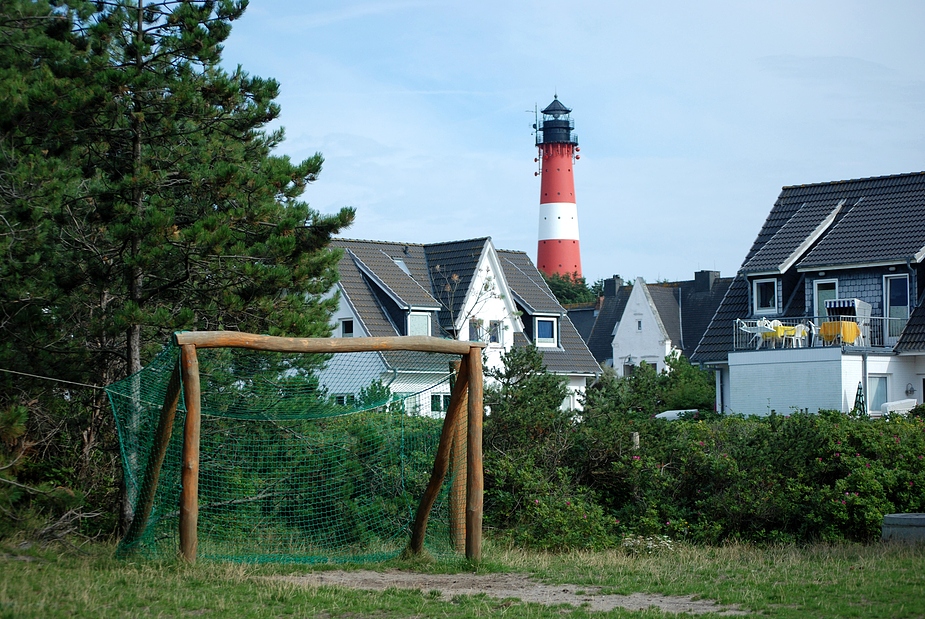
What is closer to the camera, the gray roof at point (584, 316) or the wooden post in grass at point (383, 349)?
the wooden post in grass at point (383, 349)

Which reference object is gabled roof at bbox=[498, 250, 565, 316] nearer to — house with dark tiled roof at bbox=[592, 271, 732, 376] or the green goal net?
house with dark tiled roof at bbox=[592, 271, 732, 376]

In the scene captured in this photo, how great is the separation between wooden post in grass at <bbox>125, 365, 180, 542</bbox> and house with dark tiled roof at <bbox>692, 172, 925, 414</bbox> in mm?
21397

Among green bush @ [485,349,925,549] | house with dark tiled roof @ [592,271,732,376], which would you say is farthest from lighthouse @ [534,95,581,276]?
green bush @ [485,349,925,549]

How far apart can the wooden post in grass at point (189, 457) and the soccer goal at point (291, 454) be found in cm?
1

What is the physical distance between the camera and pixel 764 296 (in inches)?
1232

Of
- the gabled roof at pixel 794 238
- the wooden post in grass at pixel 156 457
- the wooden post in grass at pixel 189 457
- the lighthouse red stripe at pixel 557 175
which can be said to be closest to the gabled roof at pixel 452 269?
the gabled roof at pixel 794 238

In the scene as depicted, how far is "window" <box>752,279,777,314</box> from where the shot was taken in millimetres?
30938

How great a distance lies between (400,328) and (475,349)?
2669cm

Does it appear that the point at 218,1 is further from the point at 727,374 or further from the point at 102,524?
the point at 727,374

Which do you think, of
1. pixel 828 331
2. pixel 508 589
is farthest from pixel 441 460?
pixel 828 331

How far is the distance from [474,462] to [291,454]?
12.4 ft

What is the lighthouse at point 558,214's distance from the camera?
7069 centimetres

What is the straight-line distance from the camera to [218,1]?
1331 centimetres

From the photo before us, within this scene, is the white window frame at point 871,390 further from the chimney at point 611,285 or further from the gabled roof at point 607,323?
the chimney at point 611,285
